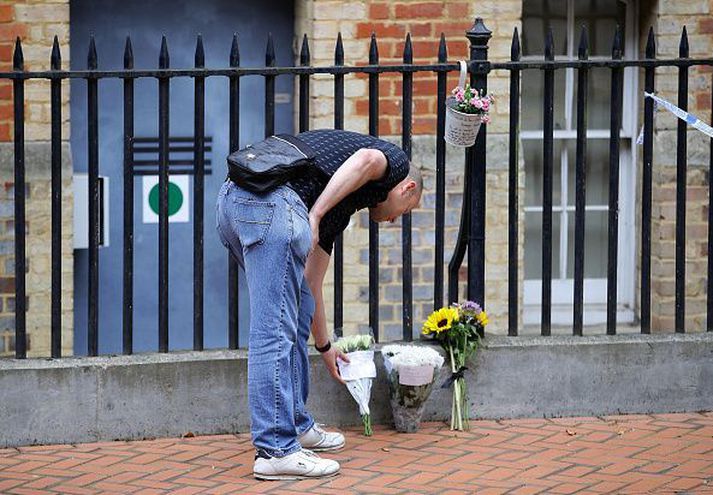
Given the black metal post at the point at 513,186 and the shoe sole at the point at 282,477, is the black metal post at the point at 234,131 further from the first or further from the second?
the black metal post at the point at 513,186

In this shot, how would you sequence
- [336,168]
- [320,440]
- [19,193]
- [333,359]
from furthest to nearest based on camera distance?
[19,193]
[333,359]
[320,440]
[336,168]

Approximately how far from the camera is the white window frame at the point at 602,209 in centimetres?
985

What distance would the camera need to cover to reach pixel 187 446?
23.4 ft

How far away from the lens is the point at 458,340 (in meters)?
7.37

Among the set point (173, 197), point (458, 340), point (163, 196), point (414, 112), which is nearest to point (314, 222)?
point (163, 196)

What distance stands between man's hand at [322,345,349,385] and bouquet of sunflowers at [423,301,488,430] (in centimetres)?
51

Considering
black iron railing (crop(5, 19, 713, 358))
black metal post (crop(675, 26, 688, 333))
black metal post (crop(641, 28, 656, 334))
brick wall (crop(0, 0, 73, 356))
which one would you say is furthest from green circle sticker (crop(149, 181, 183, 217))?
black metal post (crop(675, 26, 688, 333))

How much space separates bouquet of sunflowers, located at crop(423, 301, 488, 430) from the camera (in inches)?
289

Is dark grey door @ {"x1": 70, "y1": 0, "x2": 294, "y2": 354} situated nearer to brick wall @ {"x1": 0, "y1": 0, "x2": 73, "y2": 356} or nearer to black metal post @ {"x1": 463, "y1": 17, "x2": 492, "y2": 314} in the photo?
brick wall @ {"x1": 0, "y1": 0, "x2": 73, "y2": 356}

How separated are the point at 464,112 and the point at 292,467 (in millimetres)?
1762

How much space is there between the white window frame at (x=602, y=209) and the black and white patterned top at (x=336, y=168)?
336 centimetres

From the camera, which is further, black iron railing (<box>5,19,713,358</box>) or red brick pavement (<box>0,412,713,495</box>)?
black iron railing (<box>5,19,713,358</box>)

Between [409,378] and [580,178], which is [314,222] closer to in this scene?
[409,378]

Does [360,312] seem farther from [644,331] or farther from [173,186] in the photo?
[644,331]
